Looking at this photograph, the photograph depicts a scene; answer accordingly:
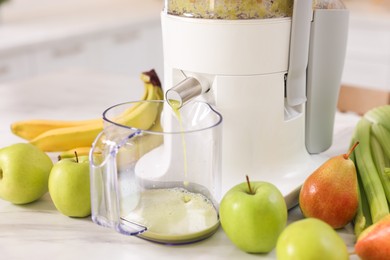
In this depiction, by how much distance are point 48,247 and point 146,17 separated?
242 centimetres

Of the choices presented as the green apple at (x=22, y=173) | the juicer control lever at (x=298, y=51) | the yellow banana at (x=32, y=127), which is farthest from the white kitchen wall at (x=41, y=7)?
the juicer control lever at (x=298, y=51)

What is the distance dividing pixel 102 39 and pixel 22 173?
199cm

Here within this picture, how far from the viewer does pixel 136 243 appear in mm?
822

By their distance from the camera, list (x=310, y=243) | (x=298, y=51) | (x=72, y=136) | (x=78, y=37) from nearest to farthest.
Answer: (x=310, y=243)
(x=298, y=51)
(x=72, y=136)
(x=78, y=37)

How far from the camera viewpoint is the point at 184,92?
860 mm

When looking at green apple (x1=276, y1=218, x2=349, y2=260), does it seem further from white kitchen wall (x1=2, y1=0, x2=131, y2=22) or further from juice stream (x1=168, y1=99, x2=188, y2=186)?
white kitchen wall (x1=2, y1=0, x2=131, y2=22)

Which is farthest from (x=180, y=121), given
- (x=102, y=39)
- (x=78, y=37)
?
(x=102, y=39)

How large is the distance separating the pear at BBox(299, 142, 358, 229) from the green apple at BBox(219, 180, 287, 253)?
0.25 ft

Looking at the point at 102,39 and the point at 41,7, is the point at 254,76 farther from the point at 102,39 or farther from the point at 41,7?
the point at 41,7

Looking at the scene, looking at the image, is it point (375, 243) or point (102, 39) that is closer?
point (375, 243)

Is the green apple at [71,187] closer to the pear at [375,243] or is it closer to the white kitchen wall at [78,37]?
the pear at [375,243]

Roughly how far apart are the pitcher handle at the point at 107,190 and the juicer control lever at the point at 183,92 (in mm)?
113

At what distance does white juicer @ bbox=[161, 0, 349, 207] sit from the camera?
2.86ft

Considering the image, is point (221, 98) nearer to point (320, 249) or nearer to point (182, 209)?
point (182, 209)
